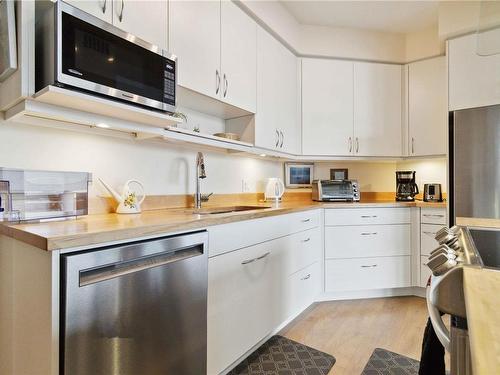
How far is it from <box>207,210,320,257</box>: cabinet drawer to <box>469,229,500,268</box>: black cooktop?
1.03m

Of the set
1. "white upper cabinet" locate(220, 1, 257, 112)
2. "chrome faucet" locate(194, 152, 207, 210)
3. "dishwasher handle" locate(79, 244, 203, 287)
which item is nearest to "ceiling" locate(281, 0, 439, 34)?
"white upper cabinet" locate(220, 1, 257, 112)

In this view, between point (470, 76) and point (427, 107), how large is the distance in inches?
19.6

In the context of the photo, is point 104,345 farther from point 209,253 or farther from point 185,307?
point 209,253

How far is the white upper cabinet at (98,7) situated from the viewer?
120 cm

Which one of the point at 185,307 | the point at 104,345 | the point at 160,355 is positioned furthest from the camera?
the point at 185,307

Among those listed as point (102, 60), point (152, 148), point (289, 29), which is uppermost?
point (289, 29)

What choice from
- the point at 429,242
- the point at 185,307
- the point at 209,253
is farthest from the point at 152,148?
the point at 429,242

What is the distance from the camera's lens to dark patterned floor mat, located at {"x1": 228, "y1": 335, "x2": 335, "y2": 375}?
1.66m

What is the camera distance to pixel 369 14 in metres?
2.74

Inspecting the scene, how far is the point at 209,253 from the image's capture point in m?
1.39

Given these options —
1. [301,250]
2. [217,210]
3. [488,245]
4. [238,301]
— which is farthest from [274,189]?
[488,245]

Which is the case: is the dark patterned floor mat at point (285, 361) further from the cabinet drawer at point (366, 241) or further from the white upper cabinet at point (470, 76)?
the white upper cabinet at point (470, 76)

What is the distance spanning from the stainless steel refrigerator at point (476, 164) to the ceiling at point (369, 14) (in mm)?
1017

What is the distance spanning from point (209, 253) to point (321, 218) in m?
1.50
